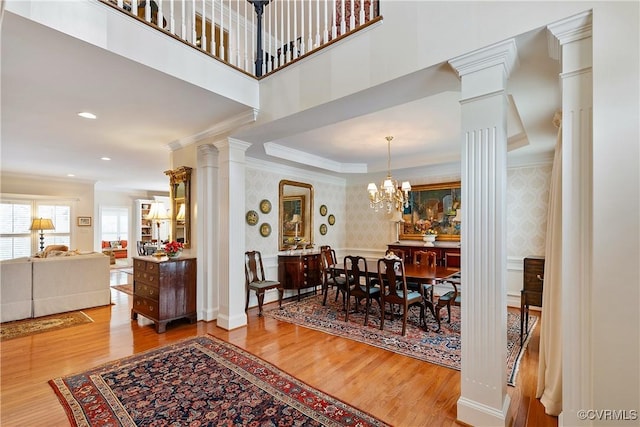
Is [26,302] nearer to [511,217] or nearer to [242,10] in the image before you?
[242,10]

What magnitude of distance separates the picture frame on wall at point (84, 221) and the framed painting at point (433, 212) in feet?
28.7

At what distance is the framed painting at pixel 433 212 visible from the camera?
571 cm

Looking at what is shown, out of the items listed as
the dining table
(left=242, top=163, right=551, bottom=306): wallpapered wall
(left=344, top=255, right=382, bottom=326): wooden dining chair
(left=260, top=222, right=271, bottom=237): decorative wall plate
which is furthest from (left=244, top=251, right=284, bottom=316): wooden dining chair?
(left=344, top=255, right=382, bottom=326): wooden dining chair

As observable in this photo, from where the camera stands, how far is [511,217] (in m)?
5.07

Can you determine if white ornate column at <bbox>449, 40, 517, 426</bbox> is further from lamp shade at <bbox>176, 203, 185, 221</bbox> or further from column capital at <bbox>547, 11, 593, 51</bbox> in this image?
lamp shade at <bbox>176, 203, 185, 221</bbox>

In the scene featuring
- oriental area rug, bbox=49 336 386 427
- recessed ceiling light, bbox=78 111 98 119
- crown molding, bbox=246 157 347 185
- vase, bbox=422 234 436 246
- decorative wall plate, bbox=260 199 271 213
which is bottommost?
oriental area rug, bbox=49 336 386 427

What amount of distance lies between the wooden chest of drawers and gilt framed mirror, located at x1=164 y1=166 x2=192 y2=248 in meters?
0.50

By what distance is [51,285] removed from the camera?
4527 millimetres

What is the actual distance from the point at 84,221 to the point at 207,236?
264 inches

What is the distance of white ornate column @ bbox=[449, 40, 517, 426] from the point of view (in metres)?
1.88

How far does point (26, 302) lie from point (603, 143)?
6574 mm

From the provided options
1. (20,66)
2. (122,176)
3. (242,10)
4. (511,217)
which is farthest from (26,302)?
(511,217)

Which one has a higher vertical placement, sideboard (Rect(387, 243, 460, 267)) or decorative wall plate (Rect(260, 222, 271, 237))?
decorative wall plate (Rect(260, 222, 271, 237))

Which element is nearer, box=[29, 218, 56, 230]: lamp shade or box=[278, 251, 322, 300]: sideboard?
box=[278, 251, 322, 300]: sideboard
